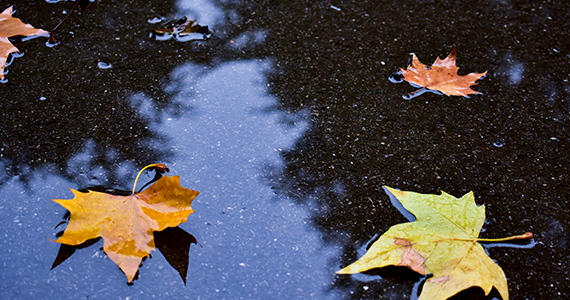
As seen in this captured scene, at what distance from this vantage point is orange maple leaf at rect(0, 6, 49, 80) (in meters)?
1.84

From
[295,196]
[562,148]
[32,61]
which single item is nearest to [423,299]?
[295,196]

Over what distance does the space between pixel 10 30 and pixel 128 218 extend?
1.34m

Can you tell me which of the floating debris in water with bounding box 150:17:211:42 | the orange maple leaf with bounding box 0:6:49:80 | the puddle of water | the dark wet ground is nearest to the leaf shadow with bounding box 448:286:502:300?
the dark wet ground

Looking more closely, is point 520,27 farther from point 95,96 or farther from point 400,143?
point 95,96

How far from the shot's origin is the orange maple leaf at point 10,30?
184cm

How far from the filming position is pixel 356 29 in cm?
209

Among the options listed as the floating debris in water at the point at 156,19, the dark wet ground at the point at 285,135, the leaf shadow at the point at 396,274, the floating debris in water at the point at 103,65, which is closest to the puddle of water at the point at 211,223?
the dark wet ground at the point at 285,135

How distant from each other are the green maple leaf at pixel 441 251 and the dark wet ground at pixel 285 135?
0.07 meters

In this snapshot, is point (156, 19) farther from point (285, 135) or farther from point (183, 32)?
point (285, 135)

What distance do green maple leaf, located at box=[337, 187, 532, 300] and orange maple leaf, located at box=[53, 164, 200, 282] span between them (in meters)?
0.56

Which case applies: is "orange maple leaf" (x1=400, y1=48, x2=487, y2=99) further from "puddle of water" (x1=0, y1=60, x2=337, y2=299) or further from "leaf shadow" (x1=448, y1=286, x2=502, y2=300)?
"leaf shadow" (x1=448, y1=286, x2=502, y2=300)

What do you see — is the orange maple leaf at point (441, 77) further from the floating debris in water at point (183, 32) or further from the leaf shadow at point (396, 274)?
the floating debris in water at point (183, 32)

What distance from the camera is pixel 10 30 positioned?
1.92 meters

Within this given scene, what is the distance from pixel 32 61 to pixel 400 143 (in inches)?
66.3
